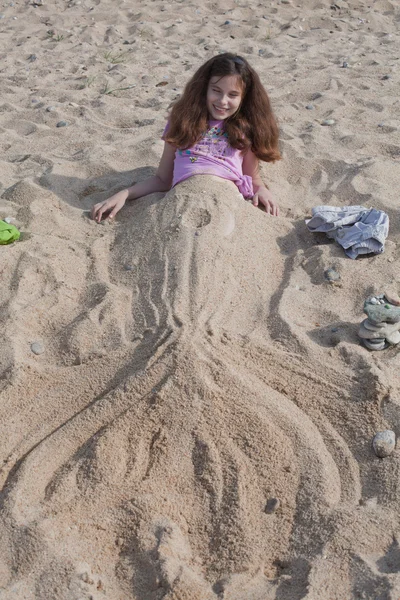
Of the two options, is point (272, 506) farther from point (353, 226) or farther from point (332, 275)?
point (353, 226)

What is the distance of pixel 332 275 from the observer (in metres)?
3.22

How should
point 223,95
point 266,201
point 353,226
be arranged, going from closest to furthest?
point 353,226, point 223,95, point 266,201

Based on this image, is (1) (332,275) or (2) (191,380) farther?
(1) (332,275)

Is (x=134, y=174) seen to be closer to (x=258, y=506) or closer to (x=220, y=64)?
(x=220, y=64)

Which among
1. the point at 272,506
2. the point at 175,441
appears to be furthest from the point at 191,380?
the point at 272,506

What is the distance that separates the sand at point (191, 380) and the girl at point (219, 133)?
0.15 m

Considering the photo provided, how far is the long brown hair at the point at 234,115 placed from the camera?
3.75 m

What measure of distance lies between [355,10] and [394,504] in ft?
24.5

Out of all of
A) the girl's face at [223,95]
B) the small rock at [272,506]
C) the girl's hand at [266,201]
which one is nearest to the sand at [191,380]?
the small rock at [272,506]

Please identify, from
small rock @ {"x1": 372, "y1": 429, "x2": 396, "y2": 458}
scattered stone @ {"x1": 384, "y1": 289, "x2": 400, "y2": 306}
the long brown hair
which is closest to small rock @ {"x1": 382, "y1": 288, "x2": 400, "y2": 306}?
scattered stone @ {"x1": 384, "y1": 289, "x2": 400, "y2": 306}

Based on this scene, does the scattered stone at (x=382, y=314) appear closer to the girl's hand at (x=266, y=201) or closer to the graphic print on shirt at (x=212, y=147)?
the girl's hand at (x=266, y=201)

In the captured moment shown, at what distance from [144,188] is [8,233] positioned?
35.7 inches

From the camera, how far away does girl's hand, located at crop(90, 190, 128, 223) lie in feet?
12.4

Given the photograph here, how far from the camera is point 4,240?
3.46 meters
